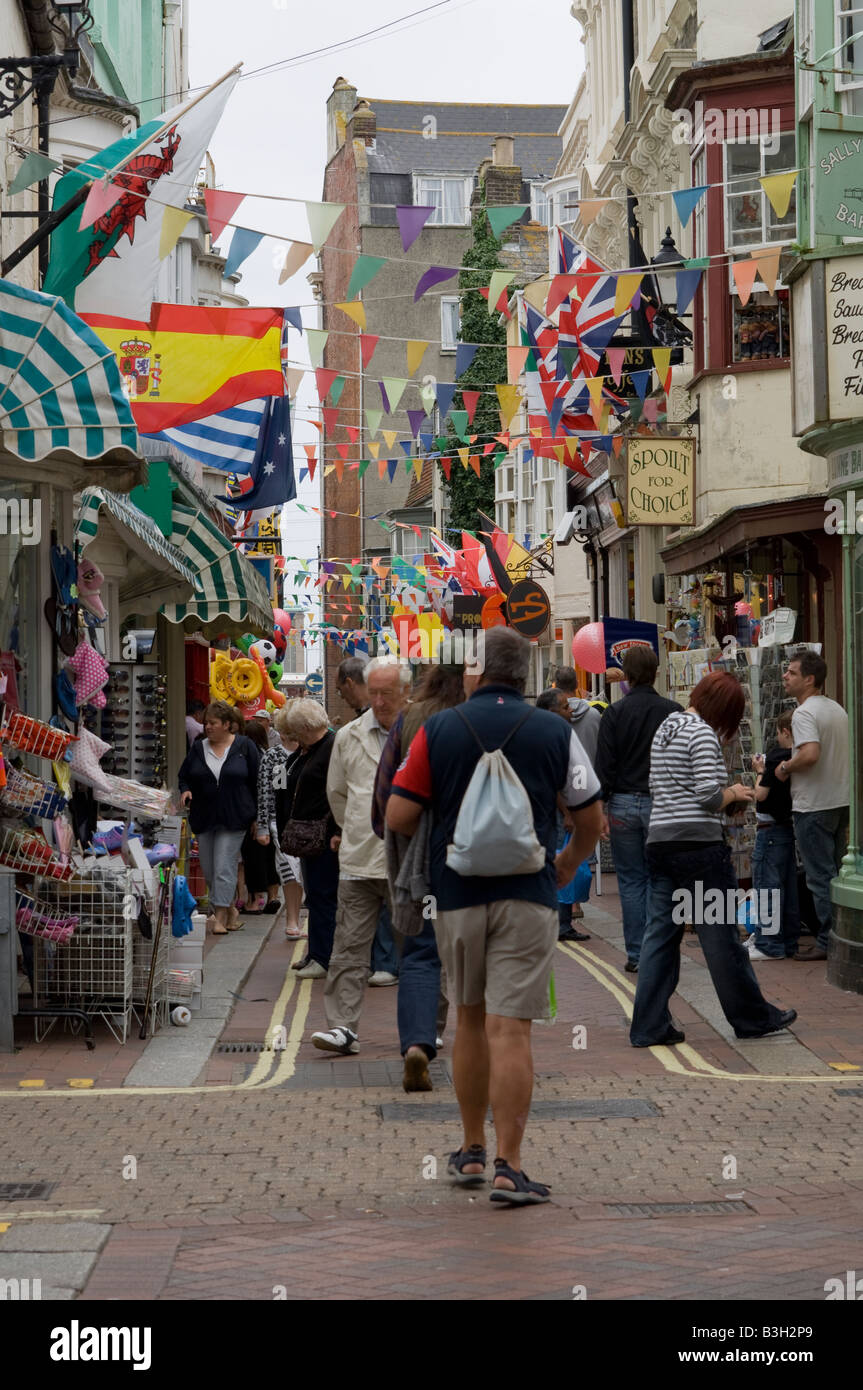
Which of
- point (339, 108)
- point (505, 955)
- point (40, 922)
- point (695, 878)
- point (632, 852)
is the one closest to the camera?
point (505, 955)

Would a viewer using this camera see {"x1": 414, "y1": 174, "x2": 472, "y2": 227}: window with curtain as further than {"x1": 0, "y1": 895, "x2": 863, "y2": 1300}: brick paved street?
Yes

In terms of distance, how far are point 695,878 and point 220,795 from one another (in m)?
6.28

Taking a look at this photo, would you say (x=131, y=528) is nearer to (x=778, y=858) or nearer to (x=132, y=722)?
(x=132, y=722)

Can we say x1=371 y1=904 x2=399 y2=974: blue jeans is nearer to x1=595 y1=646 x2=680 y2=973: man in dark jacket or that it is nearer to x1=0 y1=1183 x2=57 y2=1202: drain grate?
x1=595 y1=646 x2=680 y2=973: man in dark jacket

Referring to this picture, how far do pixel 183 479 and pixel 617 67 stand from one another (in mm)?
14308

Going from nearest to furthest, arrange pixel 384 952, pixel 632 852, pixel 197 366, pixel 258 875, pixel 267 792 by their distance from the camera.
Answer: pixel 632 852
pixel 384 952
pixel 197 366
pixel 267 792
pixel 258 875

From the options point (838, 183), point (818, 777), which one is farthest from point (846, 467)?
point (818, 777)

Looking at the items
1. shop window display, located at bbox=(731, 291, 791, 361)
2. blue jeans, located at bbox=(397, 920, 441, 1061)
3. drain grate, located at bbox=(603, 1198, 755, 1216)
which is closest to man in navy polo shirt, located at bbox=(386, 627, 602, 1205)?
drain grate, located at bbox=(603, 1198, 755, 1216)

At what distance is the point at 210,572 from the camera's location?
55.2 feet

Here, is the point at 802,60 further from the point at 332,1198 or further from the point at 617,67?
the point at 617,67

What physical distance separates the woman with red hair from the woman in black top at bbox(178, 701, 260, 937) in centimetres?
587

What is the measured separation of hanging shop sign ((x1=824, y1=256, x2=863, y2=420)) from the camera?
10.7 metres

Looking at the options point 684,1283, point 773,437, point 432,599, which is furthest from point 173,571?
point 432,599

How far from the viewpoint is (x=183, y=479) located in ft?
60.2
